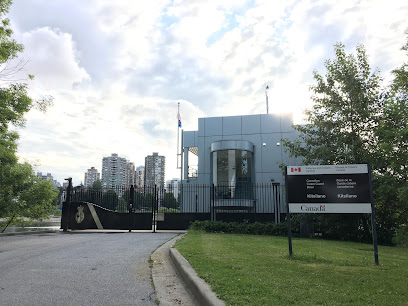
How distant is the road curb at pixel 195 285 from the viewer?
12.2 feet

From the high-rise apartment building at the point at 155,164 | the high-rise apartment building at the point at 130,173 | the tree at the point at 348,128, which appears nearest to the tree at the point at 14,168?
the tree at the point at 348,128

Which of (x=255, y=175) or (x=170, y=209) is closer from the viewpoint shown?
(x=170, y=209)

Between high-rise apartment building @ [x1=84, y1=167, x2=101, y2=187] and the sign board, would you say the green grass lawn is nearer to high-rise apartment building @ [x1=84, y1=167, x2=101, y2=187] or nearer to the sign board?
the sign board

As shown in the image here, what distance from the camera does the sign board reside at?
7.36 metres

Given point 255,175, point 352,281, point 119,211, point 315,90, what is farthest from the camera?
point 255,175

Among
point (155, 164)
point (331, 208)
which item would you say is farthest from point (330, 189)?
point (155, 164)

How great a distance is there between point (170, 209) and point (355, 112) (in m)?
12.0

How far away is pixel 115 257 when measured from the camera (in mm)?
7773

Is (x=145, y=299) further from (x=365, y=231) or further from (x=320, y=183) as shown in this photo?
(x=365, y=231)

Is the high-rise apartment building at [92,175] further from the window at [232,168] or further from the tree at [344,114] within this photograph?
the tree at [344,114]

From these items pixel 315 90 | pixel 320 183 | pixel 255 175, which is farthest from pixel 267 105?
pixel 320 183

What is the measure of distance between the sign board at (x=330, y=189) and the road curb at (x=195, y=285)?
328cm

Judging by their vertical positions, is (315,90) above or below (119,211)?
above

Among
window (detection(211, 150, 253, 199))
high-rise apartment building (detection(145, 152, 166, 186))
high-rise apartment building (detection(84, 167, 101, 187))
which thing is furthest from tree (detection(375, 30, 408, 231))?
high-rise apartment building (detection(84, 167, 101, 187))
